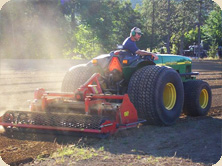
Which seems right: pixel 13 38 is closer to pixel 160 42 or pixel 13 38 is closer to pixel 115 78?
pixel 115 78

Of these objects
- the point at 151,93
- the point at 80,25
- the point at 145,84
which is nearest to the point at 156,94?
the point at 151,93

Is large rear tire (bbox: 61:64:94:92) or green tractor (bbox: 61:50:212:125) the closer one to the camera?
green tractor (bbox: 61:50:212:125)

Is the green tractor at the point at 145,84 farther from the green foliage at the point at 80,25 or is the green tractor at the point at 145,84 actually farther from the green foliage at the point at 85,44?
the green foliage at the point at 85,44

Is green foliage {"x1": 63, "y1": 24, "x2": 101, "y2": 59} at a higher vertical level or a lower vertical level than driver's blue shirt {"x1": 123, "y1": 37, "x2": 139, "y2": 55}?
higher

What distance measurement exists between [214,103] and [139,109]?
138 inches

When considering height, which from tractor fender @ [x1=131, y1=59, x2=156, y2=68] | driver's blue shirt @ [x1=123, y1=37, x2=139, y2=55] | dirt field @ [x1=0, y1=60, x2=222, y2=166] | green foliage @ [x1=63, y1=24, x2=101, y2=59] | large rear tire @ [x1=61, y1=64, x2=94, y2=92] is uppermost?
green foliage @ [x1=63, y1=24, x2=101, y2=59]

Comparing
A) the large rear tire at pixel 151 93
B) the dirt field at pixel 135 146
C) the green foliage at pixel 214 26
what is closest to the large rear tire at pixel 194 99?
the dirt field at pixel 135 146

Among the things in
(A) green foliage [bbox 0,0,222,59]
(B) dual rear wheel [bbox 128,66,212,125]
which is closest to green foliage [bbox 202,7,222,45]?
(A) green foliage [bbox 0,0,222,59]

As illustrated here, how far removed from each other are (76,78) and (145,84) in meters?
1.41

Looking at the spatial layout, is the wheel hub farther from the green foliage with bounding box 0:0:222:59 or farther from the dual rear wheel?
the green foliage with bounding box 0:0:222:59

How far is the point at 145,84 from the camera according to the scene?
576 centimetres

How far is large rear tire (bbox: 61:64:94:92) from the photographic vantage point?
647cm

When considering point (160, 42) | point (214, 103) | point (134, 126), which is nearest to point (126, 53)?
point (134, 126)

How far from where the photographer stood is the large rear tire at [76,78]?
6.47 m
